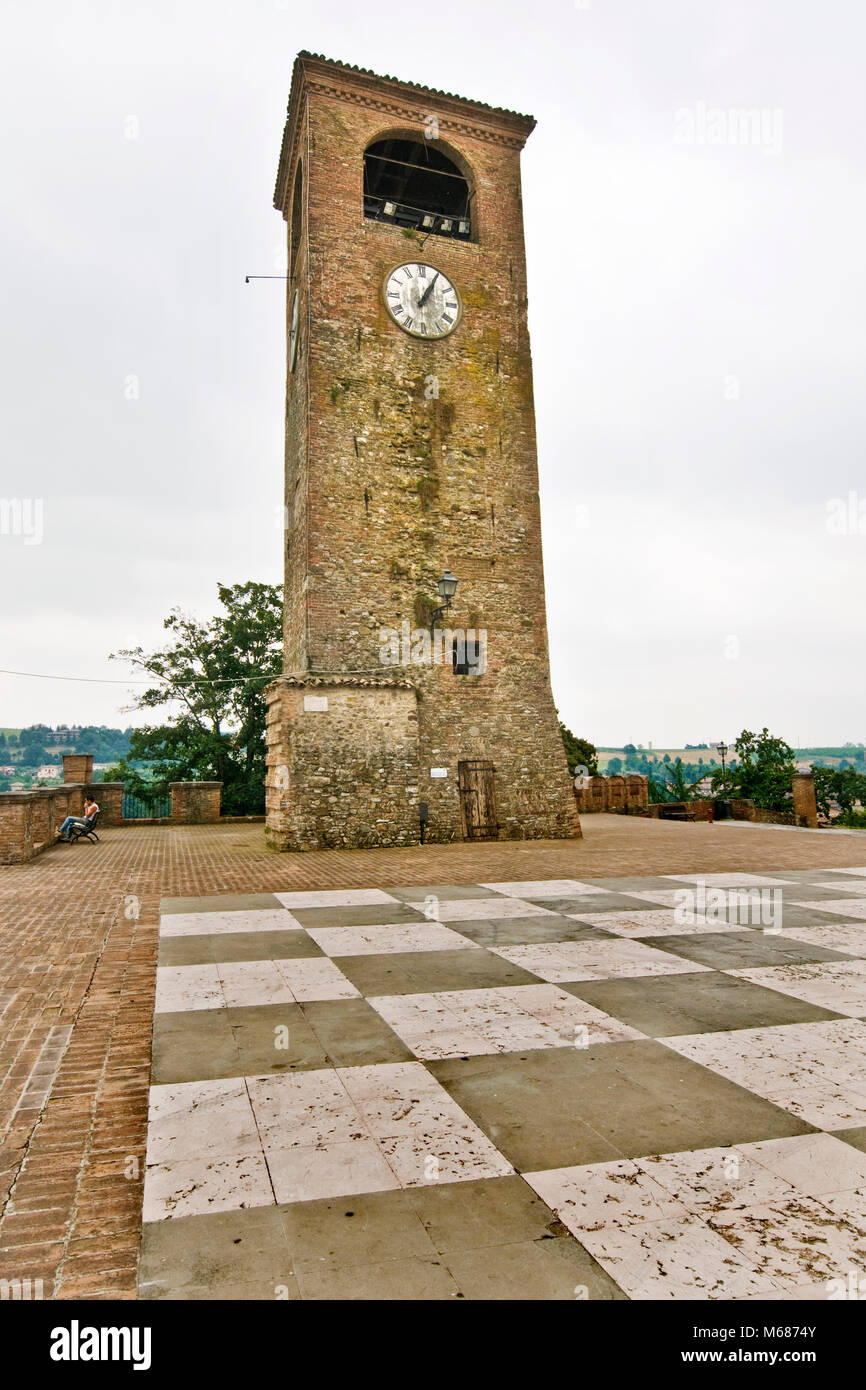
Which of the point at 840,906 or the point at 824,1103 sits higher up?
the point at 824,1103

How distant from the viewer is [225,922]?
7773 mm

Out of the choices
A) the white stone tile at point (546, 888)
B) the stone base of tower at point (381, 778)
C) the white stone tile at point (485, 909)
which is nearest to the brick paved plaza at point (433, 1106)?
the white stone tile at point (485, 909)

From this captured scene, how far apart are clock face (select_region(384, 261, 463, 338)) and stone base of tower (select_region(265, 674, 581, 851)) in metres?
8.38

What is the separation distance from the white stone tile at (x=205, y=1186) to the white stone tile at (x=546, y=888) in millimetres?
6541

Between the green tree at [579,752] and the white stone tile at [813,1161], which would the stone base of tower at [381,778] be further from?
the green tree at [579,752]

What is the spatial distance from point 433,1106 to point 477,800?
12.9m

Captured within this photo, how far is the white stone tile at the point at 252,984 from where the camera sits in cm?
517

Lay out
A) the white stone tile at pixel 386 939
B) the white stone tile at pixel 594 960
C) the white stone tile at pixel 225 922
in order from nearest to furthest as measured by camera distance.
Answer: the white stone tile at pixel 594 960 → the white stone tile at pixel 386 939 → the white stone tile at pixel 225 922

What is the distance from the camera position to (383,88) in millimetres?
17625

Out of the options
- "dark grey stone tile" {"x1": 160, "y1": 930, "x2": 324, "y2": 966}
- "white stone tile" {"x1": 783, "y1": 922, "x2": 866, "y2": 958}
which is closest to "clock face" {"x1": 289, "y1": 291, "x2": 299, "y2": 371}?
"dark grey stone tile" {"x1": 160, "y1": 930, "x2": 324, "y2": 966}

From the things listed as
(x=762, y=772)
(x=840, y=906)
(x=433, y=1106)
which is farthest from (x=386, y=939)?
(x=762, y=772)

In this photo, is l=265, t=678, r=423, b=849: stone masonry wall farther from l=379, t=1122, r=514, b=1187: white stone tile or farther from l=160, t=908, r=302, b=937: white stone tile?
l=379, t=1122, r=514, b=1187: white stone tile

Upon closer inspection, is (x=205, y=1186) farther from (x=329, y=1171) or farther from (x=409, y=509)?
(x=409, y=509)
